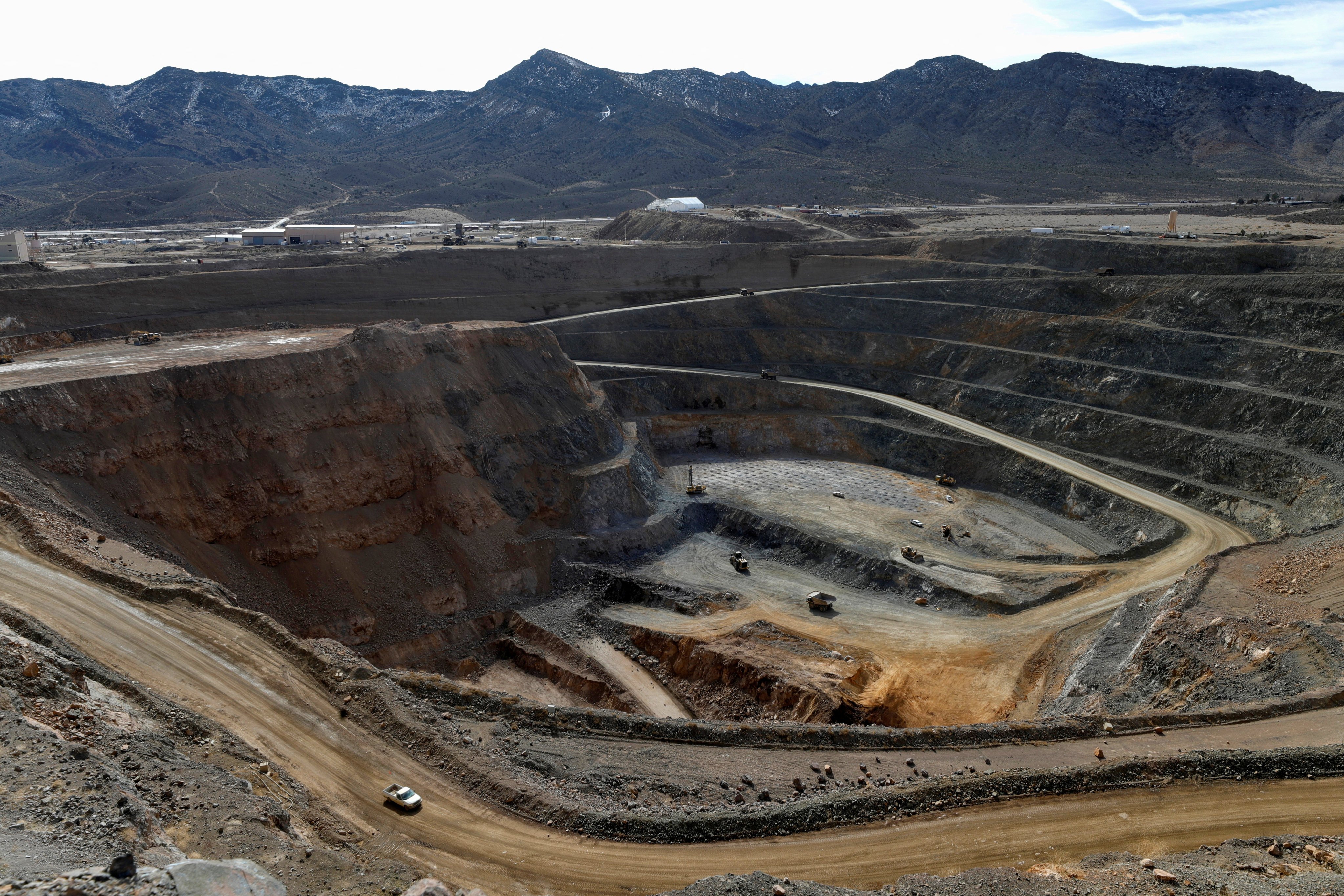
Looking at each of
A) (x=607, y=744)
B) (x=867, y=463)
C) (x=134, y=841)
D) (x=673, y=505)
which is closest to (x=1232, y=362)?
Result: (x=867, y=463)

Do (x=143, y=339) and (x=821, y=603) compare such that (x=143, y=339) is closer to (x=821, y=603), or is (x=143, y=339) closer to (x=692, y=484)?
(x=692, y=484)

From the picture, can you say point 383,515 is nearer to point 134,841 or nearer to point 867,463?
point 134,841

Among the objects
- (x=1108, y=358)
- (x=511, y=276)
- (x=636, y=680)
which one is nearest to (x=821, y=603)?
(x=636, y=680)

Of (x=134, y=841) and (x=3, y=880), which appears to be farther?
(x=134, y=841)

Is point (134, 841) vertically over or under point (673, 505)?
over

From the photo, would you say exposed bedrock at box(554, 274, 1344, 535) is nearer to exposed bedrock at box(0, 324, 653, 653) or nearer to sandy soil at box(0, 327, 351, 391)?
exposed bedrock at box(0, 324, 653, 653)

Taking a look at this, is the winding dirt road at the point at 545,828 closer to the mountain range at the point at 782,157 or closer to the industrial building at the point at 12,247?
the industrial building at the point at 12,247

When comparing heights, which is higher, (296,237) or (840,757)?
(296,237)

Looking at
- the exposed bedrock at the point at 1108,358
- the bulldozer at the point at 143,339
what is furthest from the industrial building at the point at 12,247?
the exposed bedrock at the point at 1108,358
